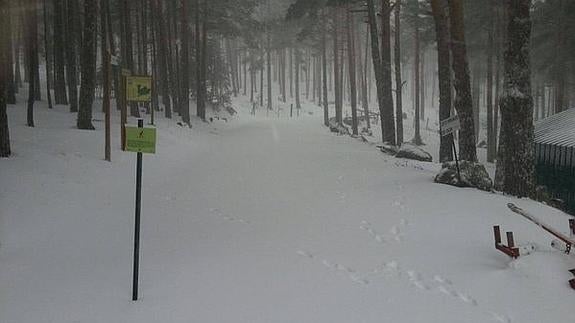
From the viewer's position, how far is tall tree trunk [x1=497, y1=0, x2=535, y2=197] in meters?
8.85

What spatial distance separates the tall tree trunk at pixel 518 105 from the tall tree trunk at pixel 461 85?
67.0 inches

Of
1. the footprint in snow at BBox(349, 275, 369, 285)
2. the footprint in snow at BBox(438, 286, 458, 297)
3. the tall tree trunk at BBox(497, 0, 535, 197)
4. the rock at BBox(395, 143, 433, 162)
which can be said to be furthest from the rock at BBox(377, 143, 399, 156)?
the footprint in snow at BBox(438, 286, 458, 297)

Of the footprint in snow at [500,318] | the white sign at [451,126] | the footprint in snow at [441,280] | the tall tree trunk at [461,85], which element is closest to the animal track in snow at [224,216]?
the footprint in snow at [441,280]

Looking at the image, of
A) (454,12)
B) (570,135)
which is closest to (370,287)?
(454,12)

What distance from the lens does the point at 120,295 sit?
15.8 ft

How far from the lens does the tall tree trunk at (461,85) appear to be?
1090 centimetres

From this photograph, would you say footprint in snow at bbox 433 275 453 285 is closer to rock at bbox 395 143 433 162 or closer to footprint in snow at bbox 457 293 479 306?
footprint in snow at bbox 457 293 479 306

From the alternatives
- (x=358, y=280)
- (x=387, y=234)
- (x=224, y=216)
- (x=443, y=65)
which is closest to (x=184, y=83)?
(x=443, y=65)

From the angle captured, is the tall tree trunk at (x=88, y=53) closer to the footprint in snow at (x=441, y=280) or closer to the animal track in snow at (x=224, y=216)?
the animal track in snow at (x=224, y=216)

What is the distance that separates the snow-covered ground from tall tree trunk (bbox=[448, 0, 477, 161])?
4.47ft

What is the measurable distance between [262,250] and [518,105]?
5979mm

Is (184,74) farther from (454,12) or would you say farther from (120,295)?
(120,295)

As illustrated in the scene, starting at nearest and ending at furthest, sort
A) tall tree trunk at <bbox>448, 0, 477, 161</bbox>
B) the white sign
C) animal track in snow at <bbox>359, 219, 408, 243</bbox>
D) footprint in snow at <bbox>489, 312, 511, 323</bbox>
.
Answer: footprint in snow at <bbox>489, 312, 511, 323</bbox> → animal track in snow at <bbox>359, 219, 408, 243</bbox> → the white sign → tall tree trunk at <bbox>448, 0, 477, 161</bbox>

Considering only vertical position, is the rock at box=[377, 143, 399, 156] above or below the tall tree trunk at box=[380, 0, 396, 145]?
below
